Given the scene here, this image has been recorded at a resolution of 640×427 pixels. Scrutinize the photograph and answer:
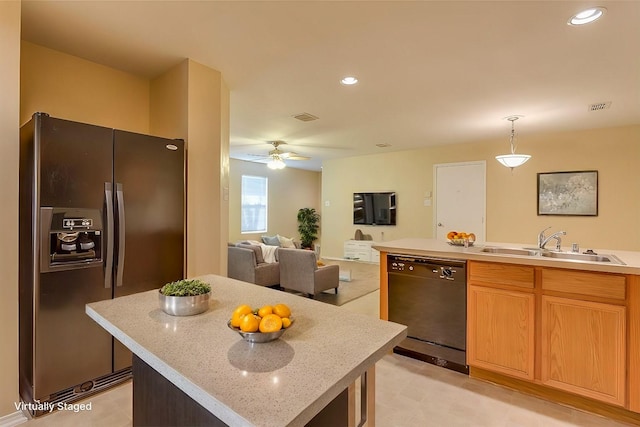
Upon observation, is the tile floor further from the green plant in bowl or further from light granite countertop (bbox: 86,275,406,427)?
the green plant in bowl

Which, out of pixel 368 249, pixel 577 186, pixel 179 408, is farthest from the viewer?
pixel 368 249

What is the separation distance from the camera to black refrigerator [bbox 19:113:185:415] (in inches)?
77.1

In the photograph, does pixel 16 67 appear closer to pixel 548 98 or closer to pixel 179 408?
pixel 179 408

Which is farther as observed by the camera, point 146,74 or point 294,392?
point 146,74

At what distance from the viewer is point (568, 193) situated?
5188 millimetres

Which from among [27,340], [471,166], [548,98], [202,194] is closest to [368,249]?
[471,166]

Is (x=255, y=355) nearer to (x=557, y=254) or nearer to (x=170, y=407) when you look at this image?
(x=170, y=407)

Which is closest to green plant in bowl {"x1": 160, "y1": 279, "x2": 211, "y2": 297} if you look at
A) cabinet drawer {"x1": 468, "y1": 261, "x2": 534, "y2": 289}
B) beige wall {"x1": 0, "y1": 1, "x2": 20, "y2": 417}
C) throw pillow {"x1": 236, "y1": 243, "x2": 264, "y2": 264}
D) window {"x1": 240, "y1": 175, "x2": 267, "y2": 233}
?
beige wall {"x1": 0, "y1": 1, "x2": 20, "y2": 417}

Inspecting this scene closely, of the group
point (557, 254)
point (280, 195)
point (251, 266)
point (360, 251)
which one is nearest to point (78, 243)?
point (251, 266)

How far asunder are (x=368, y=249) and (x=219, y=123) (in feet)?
17.2

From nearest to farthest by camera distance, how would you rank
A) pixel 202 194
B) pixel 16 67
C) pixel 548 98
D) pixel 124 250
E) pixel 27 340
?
pixel 16 67 → pixel 27 340 → pixel 124 250 → pixel 202 194 → pixel 548 98

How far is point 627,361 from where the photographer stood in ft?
6.28

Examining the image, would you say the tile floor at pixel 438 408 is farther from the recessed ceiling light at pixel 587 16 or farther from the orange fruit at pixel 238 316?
the recessed ceiling light at pixel 587 16

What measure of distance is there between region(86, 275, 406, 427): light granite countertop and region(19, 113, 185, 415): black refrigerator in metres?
0.84
